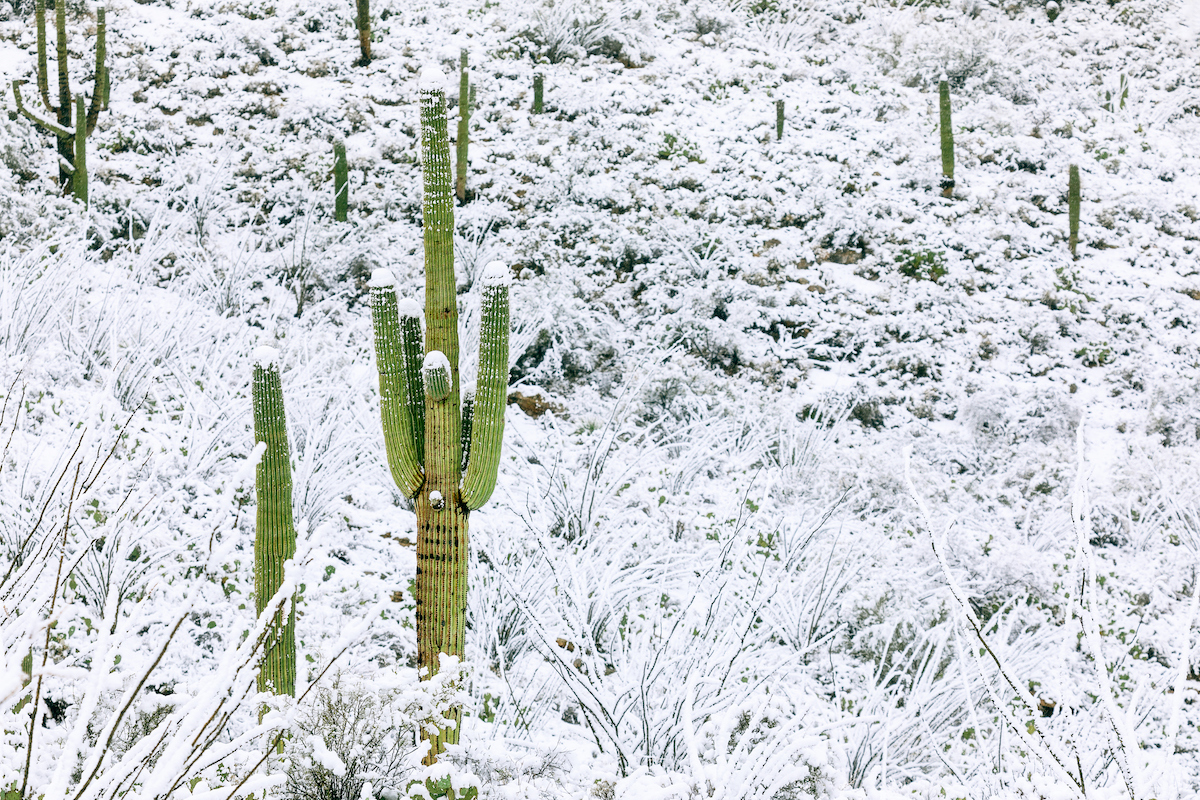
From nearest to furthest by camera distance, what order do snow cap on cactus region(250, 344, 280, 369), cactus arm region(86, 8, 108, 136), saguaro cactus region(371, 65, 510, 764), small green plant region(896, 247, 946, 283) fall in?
snow cap on cactus region(250, 344, 280, 369)
saguaro cactus region(371, 65, 510, 764)
cactus arm region(86, 8, 108, 136)
small green plant region(896, 247, 946, 283)

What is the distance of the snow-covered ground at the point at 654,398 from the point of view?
2.66 m

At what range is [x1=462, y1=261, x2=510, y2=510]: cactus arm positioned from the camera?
306cm

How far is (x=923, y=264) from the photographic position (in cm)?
971

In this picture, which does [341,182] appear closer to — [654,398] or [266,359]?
[654,398]

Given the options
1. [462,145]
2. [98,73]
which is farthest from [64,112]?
[462,145]

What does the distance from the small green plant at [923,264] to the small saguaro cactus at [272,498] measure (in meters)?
8.31

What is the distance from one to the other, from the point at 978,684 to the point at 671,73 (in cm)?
1193

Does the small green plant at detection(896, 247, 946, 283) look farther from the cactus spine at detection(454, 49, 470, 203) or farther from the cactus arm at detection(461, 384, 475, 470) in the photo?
the cactus arm at detection(461, 384, 475, 470)

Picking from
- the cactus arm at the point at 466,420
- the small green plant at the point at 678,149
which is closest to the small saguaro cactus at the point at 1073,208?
the small green plant at the point at 678,149

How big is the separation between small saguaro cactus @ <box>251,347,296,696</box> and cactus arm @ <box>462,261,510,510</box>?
2.17ft

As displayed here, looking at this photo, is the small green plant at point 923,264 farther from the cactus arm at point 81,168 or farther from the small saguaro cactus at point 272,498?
the cactus arm at point 81,168

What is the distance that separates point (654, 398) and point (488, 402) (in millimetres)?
4356

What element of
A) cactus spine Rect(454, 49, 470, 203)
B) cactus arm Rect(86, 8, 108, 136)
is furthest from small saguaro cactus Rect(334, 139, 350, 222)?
cactus arm Rect(86, 8, 108, 136)

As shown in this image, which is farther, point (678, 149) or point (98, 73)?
point (678, 149)
